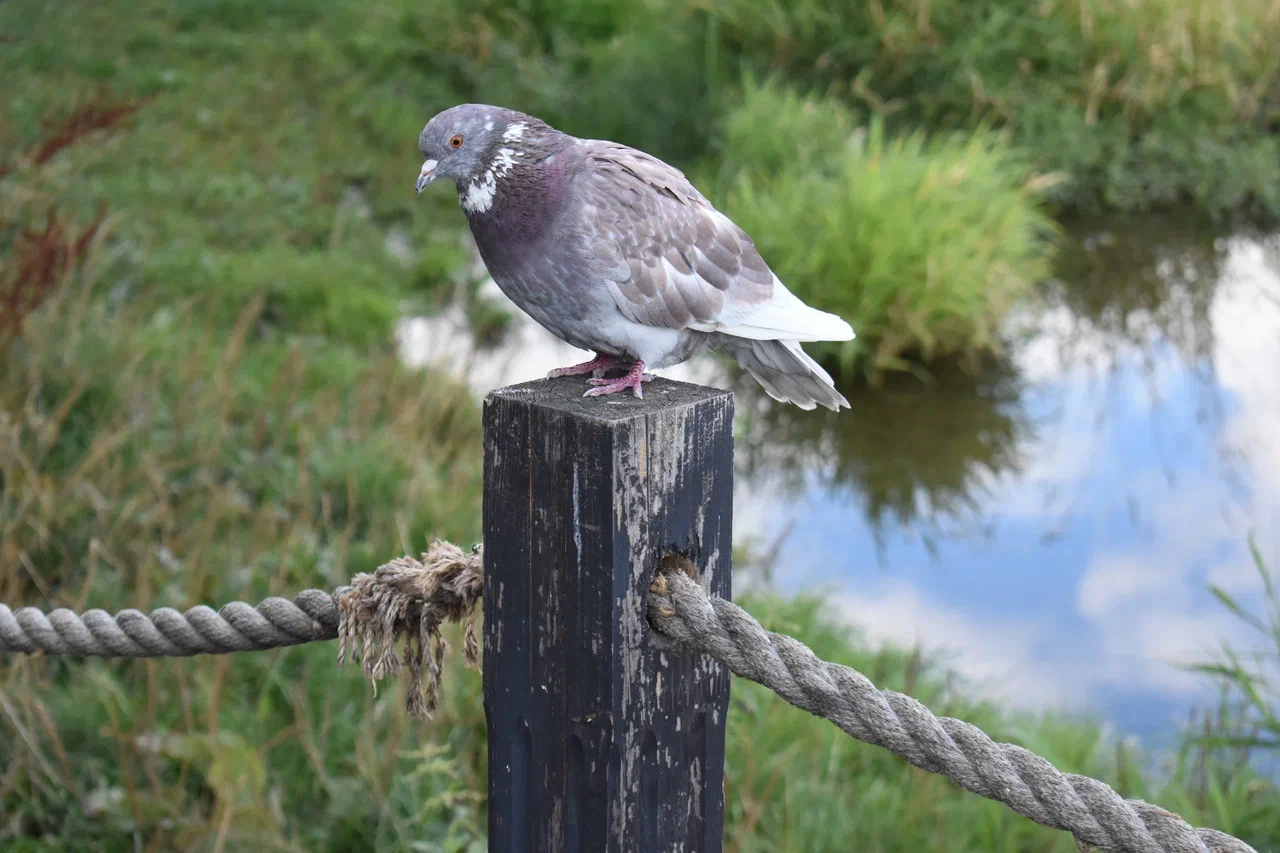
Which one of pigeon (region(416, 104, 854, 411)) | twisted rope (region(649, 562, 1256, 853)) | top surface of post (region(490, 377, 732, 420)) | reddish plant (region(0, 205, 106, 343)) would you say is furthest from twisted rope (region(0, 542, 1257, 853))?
reddish plant (region(0, 205, 106, 343))

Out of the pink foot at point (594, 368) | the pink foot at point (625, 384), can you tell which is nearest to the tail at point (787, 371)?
the pink foot at point (594, 368)

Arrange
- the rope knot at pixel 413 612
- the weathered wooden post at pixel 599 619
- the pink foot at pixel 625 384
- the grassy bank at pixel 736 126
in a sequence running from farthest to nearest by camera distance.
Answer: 1. the grassy bank at pixel 736 126
2. the rope knot at pixel 413 612
3. the pink foot at pixel 625 384
4. the weathered wooden post at pixel 599 619

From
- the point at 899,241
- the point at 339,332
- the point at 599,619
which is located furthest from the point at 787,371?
the point at 339,332

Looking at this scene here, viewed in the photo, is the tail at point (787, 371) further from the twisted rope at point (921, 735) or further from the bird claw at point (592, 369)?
the twisted rope at point (921, 735)

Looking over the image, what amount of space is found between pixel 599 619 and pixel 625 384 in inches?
12.7

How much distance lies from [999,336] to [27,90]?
466cm

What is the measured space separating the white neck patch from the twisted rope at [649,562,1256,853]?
23.5 inches

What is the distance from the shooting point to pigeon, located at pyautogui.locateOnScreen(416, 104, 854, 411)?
1788 millimetres

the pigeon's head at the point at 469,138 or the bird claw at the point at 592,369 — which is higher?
the pigeon's head at the point at 469,138

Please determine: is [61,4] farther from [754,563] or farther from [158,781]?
[158,781]

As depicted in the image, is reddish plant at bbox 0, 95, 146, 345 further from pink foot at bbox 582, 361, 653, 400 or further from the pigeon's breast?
pink foot at bbox 582, 361, 653, 400

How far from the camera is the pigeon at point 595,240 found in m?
1.79

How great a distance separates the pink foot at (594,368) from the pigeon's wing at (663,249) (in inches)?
3.3

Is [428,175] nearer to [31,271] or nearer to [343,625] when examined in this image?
[343,625]
